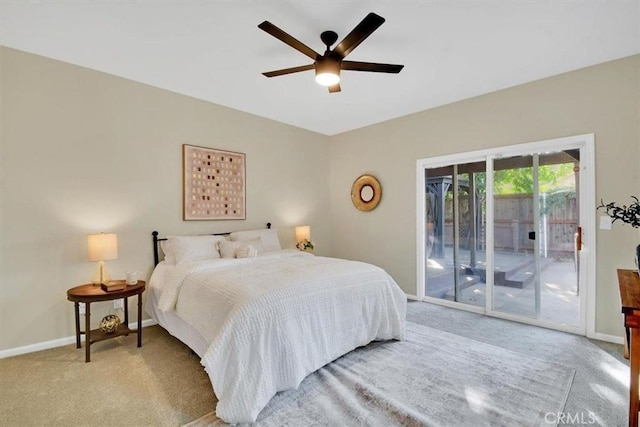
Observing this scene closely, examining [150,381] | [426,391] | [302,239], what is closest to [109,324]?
[150,381]

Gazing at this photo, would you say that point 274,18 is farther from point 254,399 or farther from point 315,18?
point 254,399

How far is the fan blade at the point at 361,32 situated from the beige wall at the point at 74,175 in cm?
243

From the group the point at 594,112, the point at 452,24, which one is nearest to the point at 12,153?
the point at 452,24

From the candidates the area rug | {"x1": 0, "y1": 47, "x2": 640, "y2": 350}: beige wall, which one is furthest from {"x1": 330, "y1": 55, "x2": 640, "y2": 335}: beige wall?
the area rug

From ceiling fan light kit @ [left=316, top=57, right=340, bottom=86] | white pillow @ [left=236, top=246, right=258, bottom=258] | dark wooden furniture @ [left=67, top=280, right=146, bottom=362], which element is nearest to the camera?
ceiling fan light kit @ [left=316, top=57, right=340, bottom=86]

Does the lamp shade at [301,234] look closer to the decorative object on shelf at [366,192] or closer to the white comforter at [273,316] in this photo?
the decorative object on shelf at [366,192]

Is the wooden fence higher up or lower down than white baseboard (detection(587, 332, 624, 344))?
Answer: higher up

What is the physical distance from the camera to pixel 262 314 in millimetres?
2006

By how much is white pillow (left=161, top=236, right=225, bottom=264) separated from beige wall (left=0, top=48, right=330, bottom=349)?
1.03ft

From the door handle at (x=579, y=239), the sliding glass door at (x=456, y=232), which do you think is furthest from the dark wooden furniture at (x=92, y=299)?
the door handle at (x=579, y=239)

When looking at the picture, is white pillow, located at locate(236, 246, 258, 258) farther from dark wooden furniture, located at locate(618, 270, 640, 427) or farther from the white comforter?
dark wooden furniture, located at locate(618, 270, 640, 427)

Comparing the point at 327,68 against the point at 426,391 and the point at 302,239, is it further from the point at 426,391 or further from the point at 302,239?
the point at 302,239

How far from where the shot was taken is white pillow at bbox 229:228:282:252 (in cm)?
395

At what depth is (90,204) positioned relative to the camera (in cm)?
308
